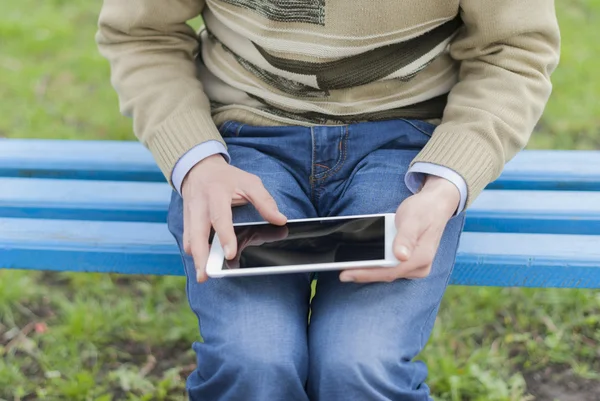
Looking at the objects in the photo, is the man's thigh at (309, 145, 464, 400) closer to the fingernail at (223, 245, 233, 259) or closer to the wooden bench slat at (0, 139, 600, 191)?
the fingernail at (223, 245, 233, 259)

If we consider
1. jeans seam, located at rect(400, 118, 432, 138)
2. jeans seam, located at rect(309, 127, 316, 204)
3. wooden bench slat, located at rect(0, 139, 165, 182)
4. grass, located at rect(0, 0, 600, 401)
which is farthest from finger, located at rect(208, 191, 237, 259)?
grass, located at rect(0, 0, 600, 401)

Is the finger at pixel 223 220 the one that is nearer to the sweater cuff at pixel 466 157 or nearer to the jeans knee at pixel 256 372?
the jeans knee at pixel 256 372

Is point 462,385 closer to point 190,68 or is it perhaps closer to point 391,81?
point 391,81

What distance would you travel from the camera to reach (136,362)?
7.15 feet

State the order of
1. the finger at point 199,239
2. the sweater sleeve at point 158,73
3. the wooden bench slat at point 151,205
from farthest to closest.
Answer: the wooden bench slat at point 151,205 < the sweater sleeve at point 158,73 < the finger at point 199,239

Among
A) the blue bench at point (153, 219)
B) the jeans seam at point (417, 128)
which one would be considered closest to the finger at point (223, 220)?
the blue bench at point (153, 219)

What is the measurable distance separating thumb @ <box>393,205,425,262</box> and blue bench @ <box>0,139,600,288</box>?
32 cm

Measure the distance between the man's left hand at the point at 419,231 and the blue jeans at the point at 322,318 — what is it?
0.05 metres

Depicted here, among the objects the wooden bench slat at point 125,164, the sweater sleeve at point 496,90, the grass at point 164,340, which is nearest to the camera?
the sweater sleeve at point 496,90

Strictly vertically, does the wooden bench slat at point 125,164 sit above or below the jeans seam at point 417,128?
below

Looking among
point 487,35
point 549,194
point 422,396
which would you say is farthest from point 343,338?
point 549,194

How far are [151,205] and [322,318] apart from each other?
2.09ft

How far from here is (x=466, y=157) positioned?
1492 mm

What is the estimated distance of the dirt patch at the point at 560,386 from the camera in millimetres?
2039
